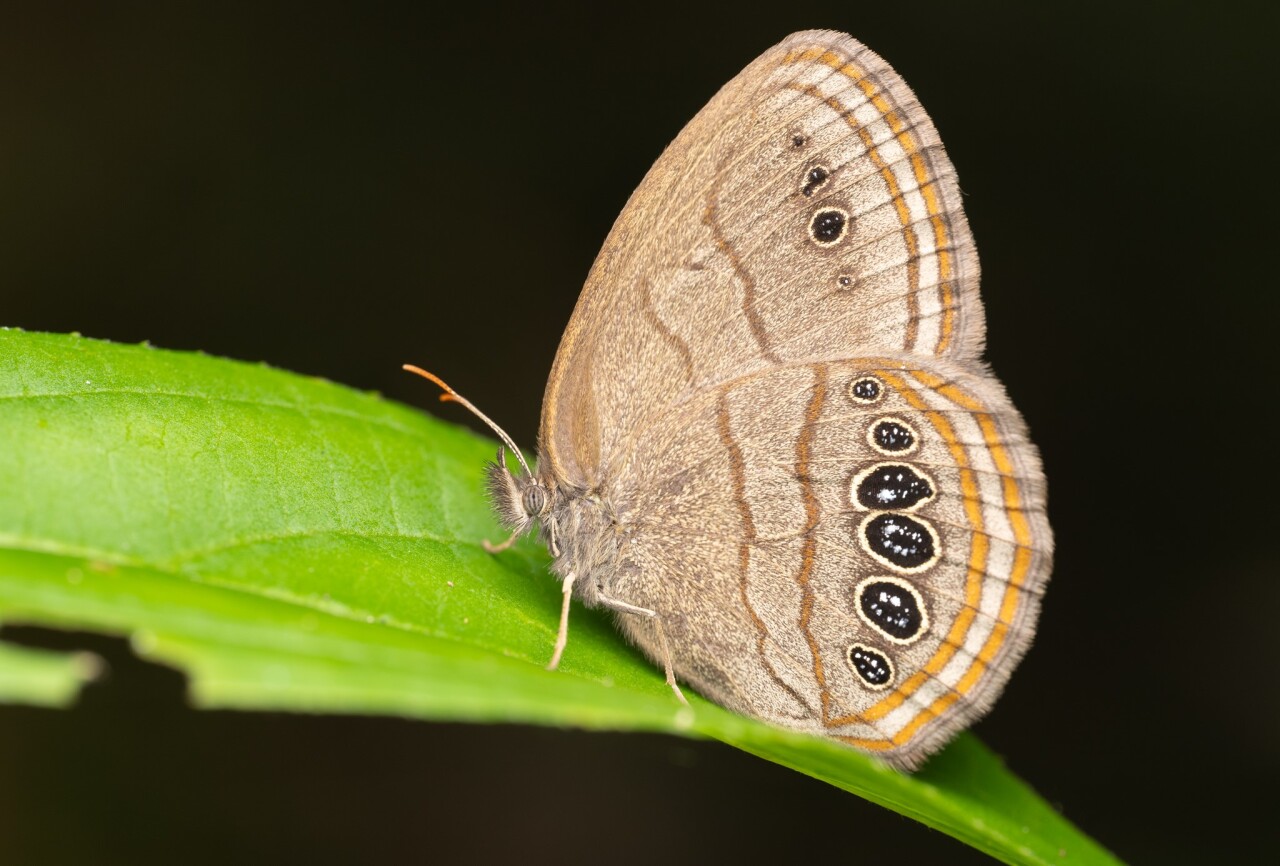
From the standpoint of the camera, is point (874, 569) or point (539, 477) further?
point (539, 477)

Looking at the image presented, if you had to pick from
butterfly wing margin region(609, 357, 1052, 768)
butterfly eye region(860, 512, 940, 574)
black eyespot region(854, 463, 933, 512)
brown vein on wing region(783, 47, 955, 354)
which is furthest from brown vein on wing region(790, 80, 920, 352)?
butterfly eye region(860, 512, 940, 574)

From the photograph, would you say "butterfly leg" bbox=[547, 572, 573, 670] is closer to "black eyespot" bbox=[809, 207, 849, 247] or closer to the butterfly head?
the butterfly head

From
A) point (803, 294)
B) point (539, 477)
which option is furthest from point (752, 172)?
point (539, 477)

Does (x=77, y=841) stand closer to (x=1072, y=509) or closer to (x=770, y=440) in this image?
(x=770, y=440)

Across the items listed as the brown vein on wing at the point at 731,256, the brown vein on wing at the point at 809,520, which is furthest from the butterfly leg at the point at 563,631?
the brown vein on wing at the point at 731,256

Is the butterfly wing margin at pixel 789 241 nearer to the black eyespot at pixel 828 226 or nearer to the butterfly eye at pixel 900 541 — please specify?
the black eyespot at pixel 828 226

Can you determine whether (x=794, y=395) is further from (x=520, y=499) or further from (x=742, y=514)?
(x=520, y=499)
